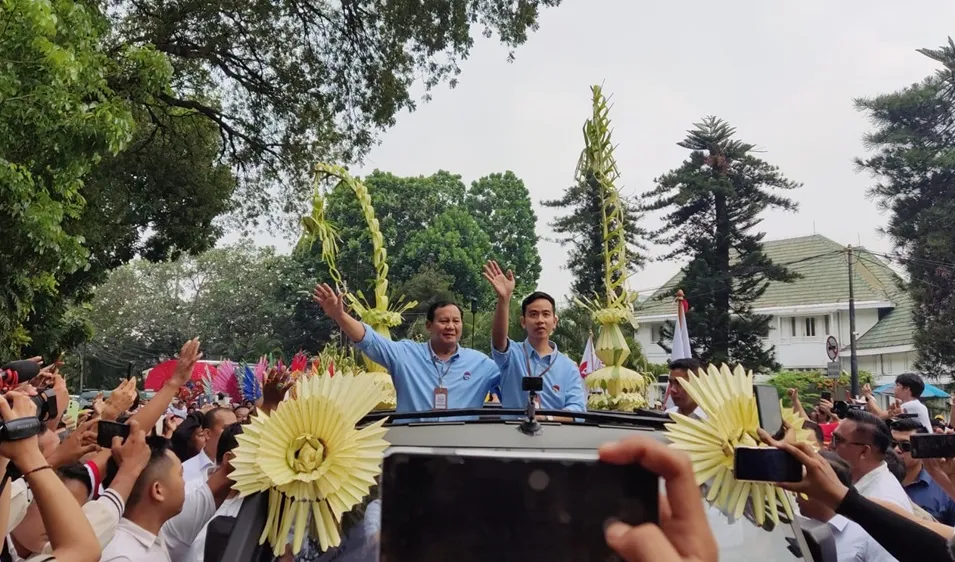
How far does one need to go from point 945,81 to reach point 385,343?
3237cm

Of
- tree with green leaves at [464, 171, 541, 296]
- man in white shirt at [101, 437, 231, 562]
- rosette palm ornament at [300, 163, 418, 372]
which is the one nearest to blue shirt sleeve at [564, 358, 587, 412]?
rosette palm ornament at [300, 163, 418, 372]

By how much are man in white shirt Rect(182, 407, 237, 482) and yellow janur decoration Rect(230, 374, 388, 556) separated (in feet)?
9.14

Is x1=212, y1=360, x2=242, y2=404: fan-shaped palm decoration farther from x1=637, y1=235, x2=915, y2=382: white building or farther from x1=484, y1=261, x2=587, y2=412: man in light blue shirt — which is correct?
x1=637, y1=235, x2=915, y2=382: white building

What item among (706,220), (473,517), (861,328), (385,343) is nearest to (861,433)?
(385,343)

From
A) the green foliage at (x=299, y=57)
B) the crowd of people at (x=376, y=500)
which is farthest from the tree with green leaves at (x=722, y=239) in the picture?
the crowd of people at (x=376, y=500)

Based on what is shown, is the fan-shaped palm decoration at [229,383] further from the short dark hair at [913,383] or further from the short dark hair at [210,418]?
the short dark hair at [913,383]

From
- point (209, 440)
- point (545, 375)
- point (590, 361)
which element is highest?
point (590, 361)

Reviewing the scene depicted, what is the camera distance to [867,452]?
12.9 feet

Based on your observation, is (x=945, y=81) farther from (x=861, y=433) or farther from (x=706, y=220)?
(x=861, y=433)

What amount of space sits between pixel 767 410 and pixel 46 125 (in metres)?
6.86

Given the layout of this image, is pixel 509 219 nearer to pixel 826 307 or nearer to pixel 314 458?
pixel 826 307

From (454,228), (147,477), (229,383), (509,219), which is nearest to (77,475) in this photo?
(147,477)

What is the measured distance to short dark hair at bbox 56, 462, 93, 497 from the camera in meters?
3.34

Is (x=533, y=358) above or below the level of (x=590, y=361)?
below
